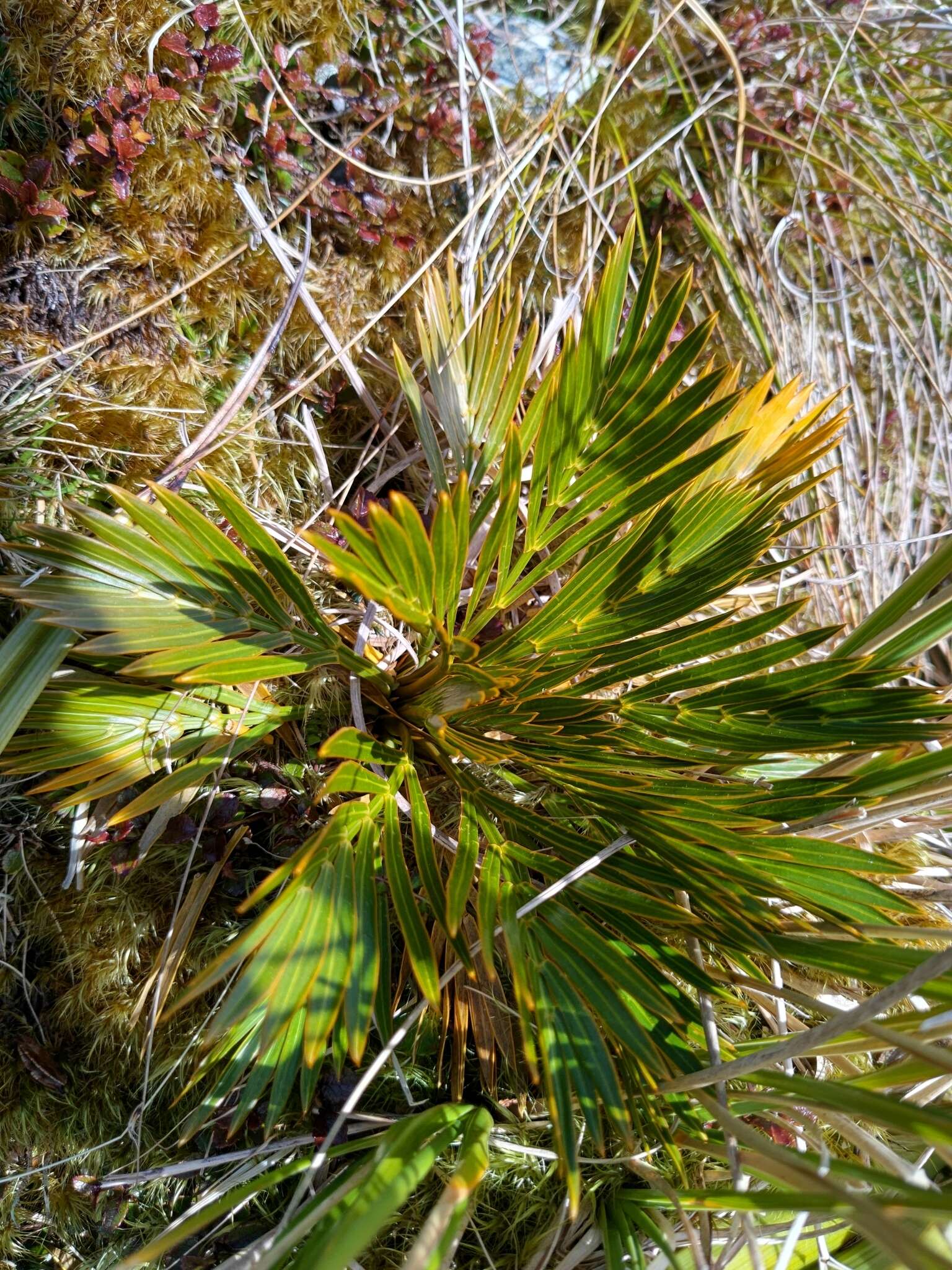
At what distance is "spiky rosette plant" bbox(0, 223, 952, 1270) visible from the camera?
848 mm

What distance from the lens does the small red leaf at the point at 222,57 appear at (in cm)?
123

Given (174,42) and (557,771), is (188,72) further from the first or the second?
(557,771)

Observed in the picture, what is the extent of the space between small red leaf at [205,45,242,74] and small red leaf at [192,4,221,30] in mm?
26

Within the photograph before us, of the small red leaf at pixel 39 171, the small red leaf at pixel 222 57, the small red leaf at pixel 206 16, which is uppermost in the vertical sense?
the small red leaf at pixel 206 16

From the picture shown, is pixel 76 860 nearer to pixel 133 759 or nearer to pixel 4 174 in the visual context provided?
pixel 133 759

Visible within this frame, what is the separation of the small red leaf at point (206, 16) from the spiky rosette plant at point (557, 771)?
1.83 feet

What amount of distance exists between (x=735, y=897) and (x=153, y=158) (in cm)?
130

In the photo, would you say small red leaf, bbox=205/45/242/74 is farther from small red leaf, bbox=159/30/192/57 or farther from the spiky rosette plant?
the spiky rosette plant

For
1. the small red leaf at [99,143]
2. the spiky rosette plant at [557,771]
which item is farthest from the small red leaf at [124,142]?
the spiky rosette plant at [557,771]

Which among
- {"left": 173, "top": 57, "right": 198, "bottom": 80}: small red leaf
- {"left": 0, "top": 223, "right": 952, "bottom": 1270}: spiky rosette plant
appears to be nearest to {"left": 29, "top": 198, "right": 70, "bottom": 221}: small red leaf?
{"left": 173, "top": 57, "right": 198, "bottom": 80}: small red leaf

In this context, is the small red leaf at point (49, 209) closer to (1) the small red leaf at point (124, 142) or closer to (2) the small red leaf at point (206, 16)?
(1) the small red leaf at point (124, 142)

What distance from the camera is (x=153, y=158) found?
1.21 m

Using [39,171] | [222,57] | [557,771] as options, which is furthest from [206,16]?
[557,771]

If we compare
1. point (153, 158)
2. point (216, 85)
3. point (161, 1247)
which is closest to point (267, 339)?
point (153, 158)
